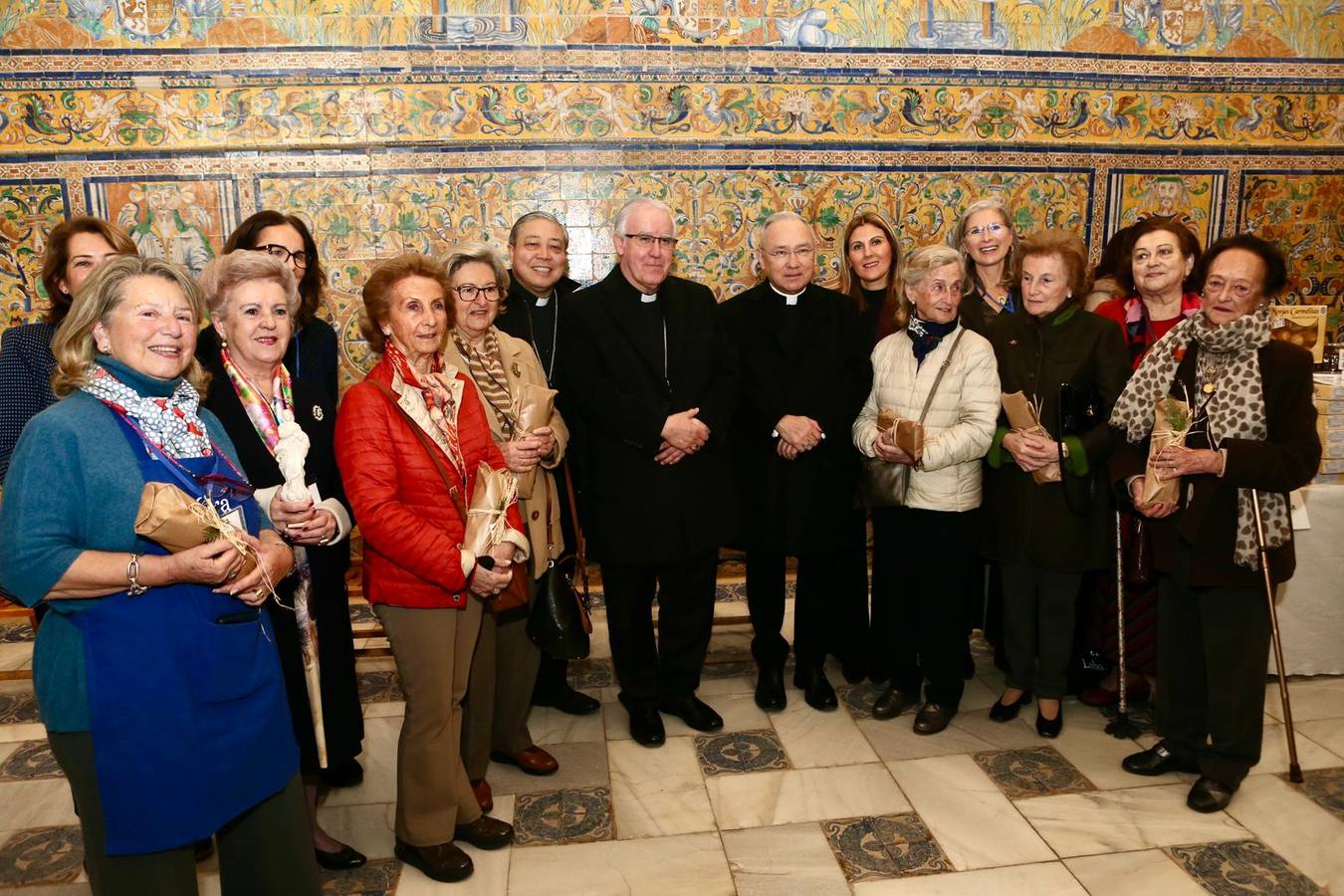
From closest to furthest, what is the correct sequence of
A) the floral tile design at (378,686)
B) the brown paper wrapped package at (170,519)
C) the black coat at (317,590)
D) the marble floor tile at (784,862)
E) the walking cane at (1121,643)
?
the brown paper wrapped package at (170,519), the black coat at (317,590), the marble floor tile at (784,862), the walking cane at (1121,643), the floral tile design at (378,686)

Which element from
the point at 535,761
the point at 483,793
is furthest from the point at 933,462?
the point at 483,793

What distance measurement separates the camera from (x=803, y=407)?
3.43 m

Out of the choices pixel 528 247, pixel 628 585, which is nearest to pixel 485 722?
pixel 628 585

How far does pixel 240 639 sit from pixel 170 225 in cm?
402

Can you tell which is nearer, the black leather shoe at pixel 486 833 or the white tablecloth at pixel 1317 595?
the black leather shoe at pixel 486 833

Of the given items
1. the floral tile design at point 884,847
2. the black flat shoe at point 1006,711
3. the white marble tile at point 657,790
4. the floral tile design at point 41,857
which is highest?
the black flat shoe at point 1006,711

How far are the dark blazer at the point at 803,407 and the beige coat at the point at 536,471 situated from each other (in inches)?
32.8

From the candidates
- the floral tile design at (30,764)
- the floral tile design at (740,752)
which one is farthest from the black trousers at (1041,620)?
the floral tile design at (30,764)

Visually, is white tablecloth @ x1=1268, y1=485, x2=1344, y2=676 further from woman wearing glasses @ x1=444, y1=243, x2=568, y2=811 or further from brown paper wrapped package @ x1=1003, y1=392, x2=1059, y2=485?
woman wearing glasses @ x1=444, y1=243, x2=568, y2=811

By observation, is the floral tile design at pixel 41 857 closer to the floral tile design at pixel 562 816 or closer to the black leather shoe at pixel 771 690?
the floral tile design at pixel 562 816

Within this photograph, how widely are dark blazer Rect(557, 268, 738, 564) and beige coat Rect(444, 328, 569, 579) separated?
21 centimetres

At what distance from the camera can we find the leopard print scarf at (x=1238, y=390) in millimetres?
2738

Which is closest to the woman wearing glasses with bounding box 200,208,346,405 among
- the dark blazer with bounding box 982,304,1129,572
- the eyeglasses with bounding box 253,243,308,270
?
the eyeglasses with bounding box 253,243,308,270

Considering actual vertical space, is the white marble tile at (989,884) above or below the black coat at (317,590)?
below
